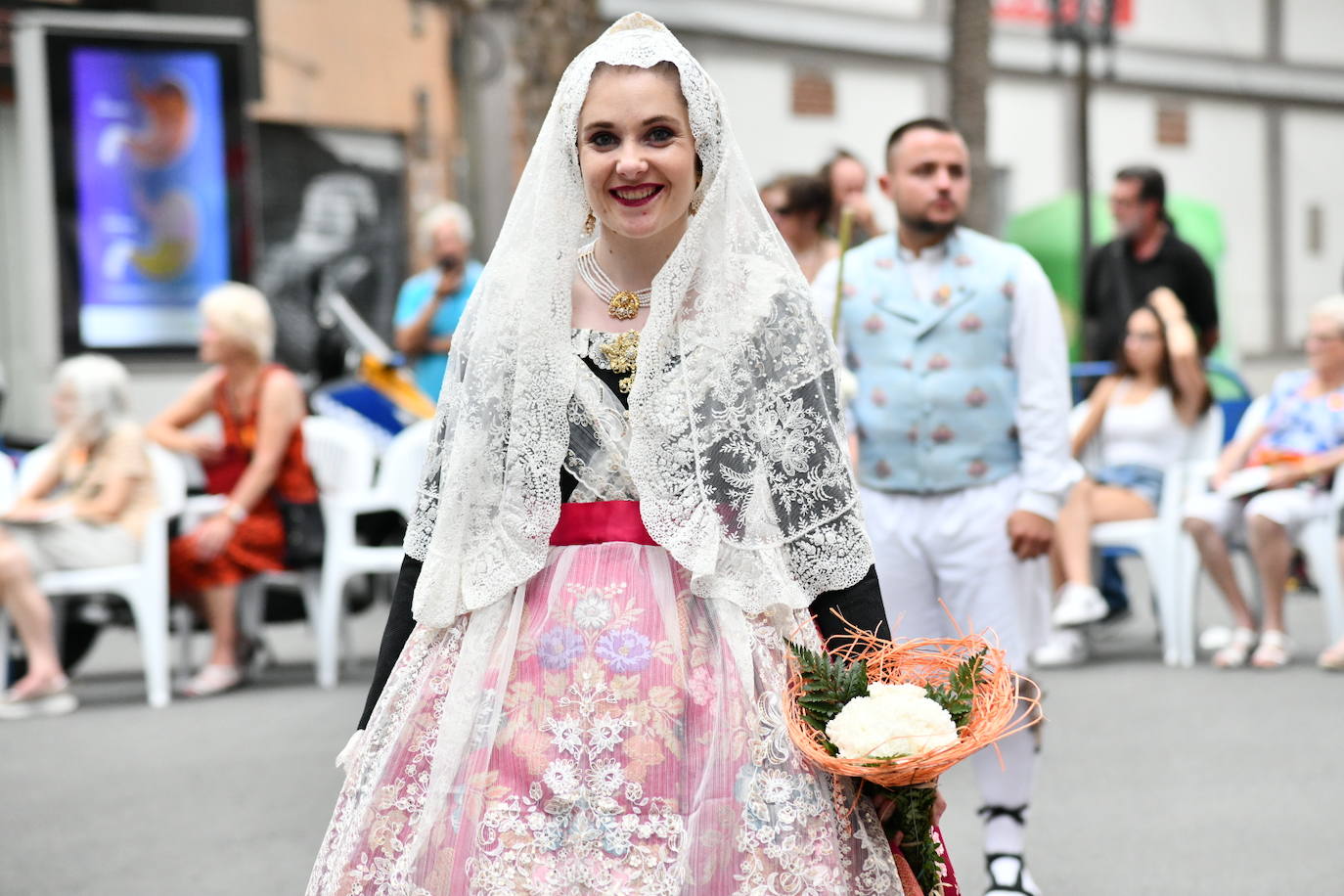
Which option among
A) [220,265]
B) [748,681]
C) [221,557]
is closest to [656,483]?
[748,681]

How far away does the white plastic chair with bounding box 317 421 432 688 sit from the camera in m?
8.77

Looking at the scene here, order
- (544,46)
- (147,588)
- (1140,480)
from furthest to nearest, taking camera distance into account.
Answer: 1. (544,46)
2. (1140,480)
3. (147,588)

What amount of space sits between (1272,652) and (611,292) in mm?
6560

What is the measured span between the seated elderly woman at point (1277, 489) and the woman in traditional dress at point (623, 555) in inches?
A: 252

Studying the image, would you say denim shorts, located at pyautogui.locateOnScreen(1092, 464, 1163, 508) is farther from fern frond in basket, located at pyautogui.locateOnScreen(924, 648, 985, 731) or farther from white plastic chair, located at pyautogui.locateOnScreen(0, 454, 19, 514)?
fern frond in basket, located at pyautogui.locateOnScreen(924, 648, 985, 731)

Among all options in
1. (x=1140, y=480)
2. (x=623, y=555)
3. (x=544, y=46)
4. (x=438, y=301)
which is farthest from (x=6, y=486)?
(x=623, y=555)

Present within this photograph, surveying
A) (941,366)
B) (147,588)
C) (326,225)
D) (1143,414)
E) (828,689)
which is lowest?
(147,588)

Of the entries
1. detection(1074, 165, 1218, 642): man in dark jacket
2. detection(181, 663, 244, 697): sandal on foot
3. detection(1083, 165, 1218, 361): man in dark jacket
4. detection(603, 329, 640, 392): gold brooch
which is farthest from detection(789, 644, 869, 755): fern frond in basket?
detection(1083, 165, 1218, 361): man in dark jacket

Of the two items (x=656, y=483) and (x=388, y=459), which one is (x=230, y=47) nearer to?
(x=388, y=459)

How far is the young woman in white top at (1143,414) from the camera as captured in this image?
9.23 m

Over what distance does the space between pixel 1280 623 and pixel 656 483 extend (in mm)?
6699

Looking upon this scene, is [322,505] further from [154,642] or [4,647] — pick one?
[4,647]

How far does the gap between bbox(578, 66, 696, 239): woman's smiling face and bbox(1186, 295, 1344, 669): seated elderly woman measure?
260 inches

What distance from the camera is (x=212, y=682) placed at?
863 centimetres
